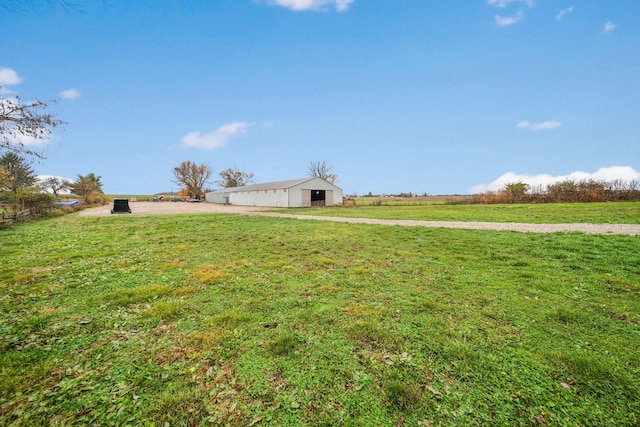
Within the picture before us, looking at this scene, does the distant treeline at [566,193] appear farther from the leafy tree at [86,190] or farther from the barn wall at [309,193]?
the leafy tree at [86,190]

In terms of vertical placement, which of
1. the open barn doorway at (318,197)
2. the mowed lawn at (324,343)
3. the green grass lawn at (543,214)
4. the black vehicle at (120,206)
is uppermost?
the open barn doorway at (318,197)

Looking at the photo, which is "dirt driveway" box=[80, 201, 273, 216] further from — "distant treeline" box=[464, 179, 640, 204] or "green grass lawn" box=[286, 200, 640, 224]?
"distant treeline" box=[464, 179, 640, 204]

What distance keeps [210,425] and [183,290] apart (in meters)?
2.81

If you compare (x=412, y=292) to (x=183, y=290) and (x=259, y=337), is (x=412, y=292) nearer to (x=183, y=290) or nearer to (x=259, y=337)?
(x=259, y=337)

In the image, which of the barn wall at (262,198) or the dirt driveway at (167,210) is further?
the barn wall at (262,198)

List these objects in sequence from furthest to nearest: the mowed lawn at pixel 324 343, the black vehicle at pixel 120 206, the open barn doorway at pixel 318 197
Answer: the open barn doorway at pixel 318 197
the black vehicle at pixel 120 206
the mowed lawn at pixel 324 343

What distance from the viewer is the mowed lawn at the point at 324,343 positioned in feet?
6.25

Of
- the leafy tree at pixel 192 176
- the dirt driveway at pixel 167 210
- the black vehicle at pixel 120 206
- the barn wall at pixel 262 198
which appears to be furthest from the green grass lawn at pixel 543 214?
the leafy tree at pixel 192 176

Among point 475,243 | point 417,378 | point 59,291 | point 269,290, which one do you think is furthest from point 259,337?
point 475,243

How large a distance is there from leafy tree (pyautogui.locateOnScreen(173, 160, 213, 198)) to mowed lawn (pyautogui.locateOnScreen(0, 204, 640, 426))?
2525 inches

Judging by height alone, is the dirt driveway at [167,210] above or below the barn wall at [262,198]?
below

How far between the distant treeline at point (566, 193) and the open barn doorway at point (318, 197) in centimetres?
1659

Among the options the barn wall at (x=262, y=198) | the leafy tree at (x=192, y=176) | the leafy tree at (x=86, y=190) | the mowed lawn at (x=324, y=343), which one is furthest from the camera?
the leafy tree at (x=192, y=176)

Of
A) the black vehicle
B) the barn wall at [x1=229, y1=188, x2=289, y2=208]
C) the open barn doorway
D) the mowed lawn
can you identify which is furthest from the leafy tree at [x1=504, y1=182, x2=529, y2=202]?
the black vehicle
